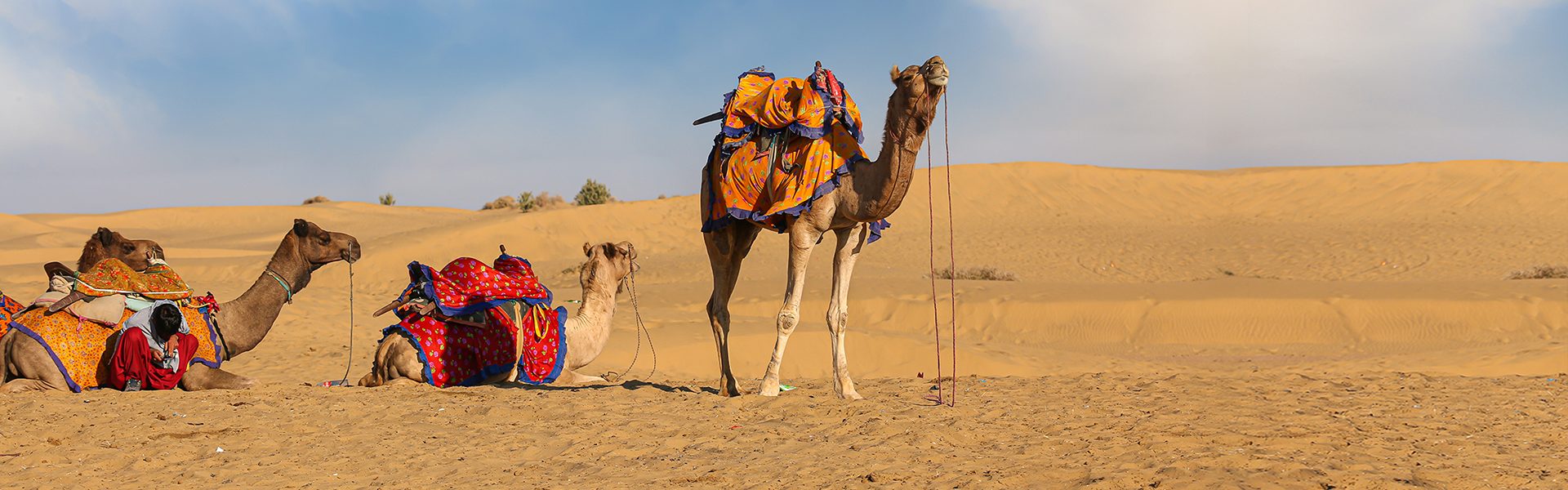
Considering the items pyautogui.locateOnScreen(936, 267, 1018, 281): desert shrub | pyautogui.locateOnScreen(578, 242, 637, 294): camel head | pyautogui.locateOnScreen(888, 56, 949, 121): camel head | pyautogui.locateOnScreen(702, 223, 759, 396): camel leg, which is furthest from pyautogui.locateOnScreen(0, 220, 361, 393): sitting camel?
pyautogui.locateOnScreen(936, 267, 1018, 281): desert shrub

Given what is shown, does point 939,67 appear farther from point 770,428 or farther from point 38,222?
point 38,222

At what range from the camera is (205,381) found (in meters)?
9.17

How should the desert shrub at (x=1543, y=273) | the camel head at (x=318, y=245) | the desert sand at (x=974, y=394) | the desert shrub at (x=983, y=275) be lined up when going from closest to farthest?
1. the desert sand at (x=974, y=394)
2. the camel head at (x=318, y=245)
3. the desert shrub at (x=1543, y=273)
4. the desert shrub at (x=983, y=275)

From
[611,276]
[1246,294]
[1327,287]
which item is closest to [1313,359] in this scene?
[1246,294]

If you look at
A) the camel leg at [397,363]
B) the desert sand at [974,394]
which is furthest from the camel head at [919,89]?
the camel leg at [397,363]

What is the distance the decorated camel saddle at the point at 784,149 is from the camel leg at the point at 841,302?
0.88ft

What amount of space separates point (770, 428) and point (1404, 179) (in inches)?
1993

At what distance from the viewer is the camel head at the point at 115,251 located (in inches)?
403

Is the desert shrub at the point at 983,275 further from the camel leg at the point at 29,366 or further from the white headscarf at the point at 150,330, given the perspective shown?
the camel leg at the point at 29,366

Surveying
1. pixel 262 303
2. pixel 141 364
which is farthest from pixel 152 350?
pixel 262 303

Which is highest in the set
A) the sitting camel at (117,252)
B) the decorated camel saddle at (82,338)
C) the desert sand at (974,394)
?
the sitting camel at (117,252)

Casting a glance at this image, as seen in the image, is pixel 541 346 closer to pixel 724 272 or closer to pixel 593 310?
pixel 593 310

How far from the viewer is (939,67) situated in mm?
7227

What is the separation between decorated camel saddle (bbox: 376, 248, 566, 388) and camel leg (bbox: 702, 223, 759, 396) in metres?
1.86
